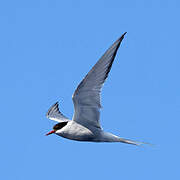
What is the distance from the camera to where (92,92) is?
1166 centimetres

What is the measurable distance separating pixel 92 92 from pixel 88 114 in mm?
850

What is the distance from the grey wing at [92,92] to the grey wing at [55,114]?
2827 millimetres

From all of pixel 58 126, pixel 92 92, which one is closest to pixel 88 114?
pixel 92 92

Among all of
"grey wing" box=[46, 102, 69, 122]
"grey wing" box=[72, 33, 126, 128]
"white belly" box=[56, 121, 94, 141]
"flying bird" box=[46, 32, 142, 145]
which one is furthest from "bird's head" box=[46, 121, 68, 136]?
"grey wing" box=[46, 102, 69, 122]

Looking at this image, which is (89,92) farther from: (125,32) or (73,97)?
(125,32)

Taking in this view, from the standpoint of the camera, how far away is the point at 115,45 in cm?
1067

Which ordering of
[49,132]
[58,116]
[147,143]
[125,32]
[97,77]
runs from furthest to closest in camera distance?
[58,116], [49,132], [147,143], [97,77], [125,32]

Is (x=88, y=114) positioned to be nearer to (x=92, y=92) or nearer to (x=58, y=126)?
(x=92, y=92)

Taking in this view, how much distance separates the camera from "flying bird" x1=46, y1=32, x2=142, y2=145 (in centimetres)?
1133

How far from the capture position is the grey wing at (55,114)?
15143 millimetres

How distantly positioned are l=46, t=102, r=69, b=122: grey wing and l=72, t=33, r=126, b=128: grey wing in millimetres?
2827

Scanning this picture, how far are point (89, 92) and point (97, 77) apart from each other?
0.59 m

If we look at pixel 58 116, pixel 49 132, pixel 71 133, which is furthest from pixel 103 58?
pixel 58 116

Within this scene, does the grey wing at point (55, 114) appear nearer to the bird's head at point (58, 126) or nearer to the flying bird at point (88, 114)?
the bird's head at point (58, 126)
